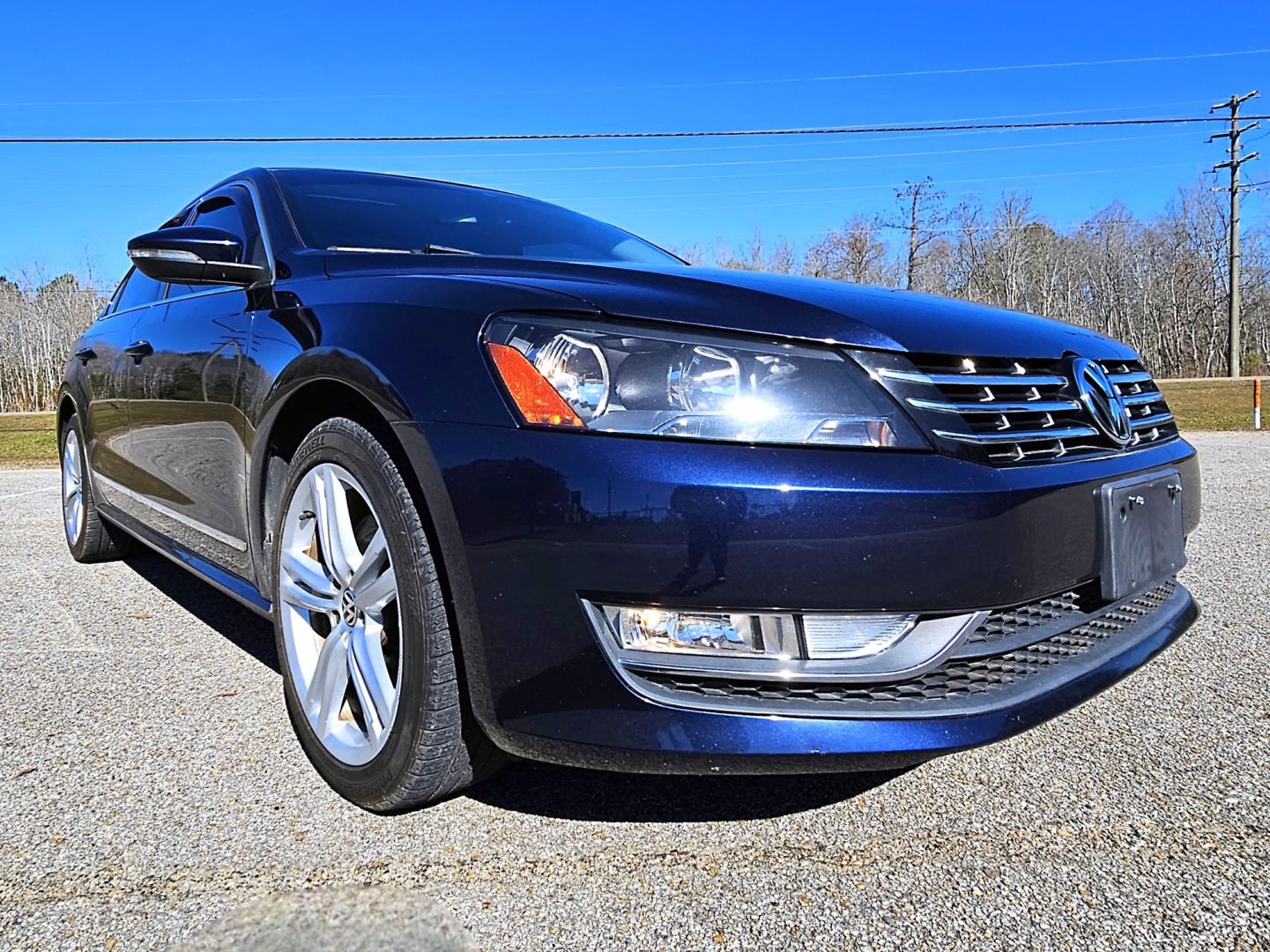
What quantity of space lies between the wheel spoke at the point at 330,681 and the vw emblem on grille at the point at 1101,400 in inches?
64.0

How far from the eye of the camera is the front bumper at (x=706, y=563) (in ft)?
4.82

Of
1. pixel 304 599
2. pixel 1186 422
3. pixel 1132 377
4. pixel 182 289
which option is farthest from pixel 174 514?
pixel 1186 422

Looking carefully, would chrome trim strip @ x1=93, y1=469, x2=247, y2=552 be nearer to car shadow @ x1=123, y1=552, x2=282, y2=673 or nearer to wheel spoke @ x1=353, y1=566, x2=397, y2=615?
car shadow @ x1=123, y1=552, x2=282, y2=673

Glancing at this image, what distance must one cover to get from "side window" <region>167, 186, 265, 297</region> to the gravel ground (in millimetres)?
1266

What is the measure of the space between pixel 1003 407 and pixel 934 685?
524 mm

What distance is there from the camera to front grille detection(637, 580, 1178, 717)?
1540 mm

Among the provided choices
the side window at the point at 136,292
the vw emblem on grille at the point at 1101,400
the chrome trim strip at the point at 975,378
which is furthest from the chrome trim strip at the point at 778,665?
the side window at the point at 136,292

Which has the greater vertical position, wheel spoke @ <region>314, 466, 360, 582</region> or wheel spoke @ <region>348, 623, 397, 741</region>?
wheel spoke @ <region>314, 466, 360, 582</region>

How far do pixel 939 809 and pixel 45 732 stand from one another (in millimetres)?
2185

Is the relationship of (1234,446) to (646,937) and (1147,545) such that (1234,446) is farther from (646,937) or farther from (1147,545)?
(646,937)

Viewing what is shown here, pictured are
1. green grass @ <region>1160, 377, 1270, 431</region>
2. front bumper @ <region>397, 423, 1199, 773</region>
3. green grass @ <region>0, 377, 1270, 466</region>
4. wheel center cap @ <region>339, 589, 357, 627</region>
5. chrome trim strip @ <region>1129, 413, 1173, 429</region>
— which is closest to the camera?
front bumper @ <region>397, 423, 1199, 773</region>

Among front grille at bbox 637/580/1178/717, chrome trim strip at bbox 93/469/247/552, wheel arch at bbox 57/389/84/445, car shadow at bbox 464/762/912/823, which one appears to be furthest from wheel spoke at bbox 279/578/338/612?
wheel arch at bbox 57/389/84/445

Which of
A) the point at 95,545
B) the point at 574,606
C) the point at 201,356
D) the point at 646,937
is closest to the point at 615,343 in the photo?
the point at 574,606

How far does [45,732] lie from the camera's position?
92.4 inches
